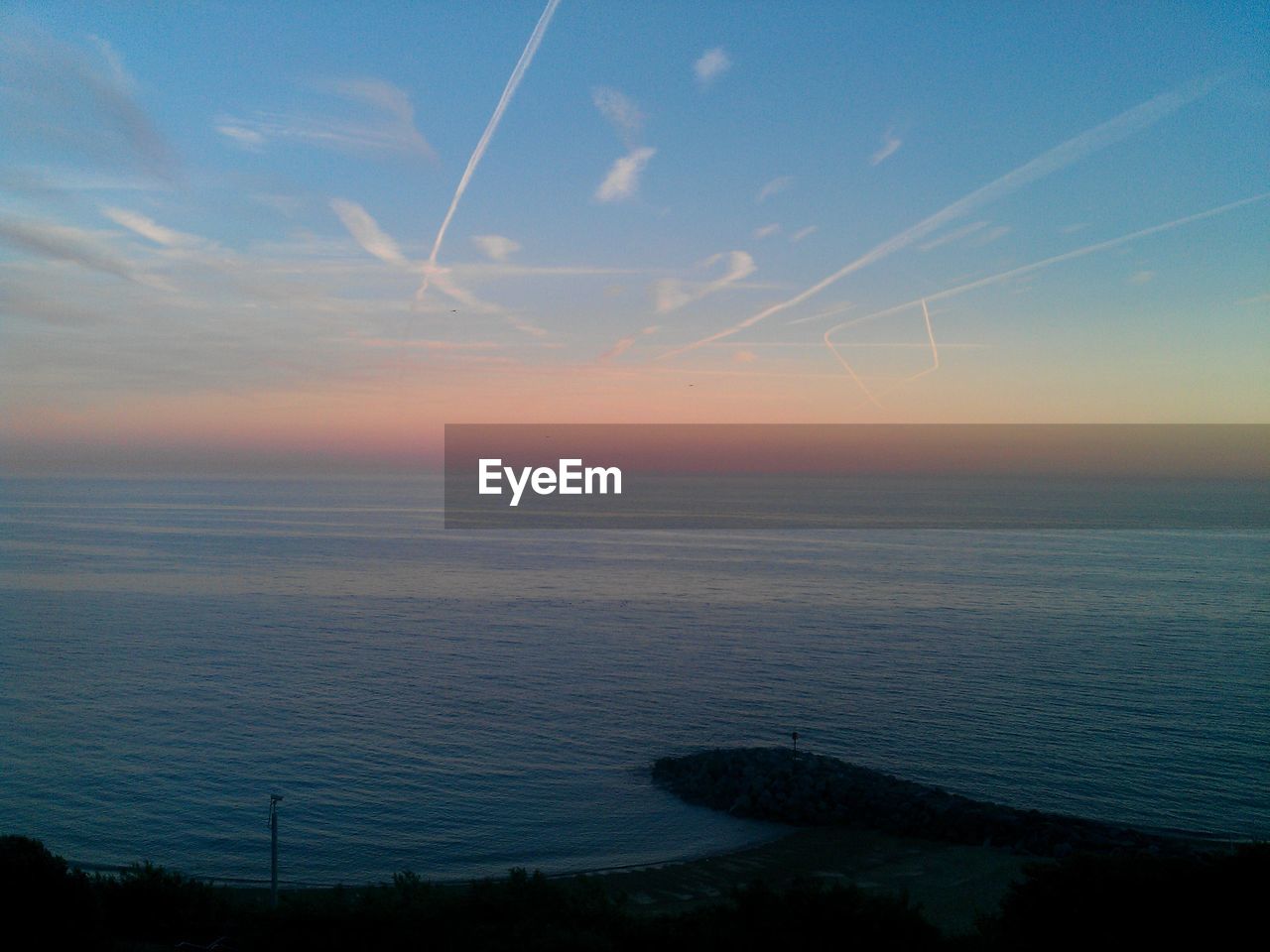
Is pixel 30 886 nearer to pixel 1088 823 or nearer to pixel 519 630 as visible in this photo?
pixel 1088 823

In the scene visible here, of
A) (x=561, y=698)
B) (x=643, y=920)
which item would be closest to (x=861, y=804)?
(x=643, y=920)

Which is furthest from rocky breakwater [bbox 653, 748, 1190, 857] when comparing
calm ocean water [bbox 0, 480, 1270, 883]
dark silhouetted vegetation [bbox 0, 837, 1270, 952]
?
dark silhouetted vegetation [bbox 0, 837, 1270, 952]

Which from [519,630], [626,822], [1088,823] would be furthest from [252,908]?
[519,630]

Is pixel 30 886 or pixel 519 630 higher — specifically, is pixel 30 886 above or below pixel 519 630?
above

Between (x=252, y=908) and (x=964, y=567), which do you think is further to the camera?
(x=964, y=567)

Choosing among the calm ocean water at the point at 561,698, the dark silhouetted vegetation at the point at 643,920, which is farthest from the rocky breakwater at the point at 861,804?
the dark silhouetted vegetation at the point at 643,920

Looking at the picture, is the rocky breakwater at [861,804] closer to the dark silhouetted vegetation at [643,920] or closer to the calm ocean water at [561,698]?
the calm ocean water at [561,698]

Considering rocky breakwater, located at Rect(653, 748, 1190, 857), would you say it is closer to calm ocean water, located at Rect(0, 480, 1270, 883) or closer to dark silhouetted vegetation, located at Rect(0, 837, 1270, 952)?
calm ocean water, located at Rect(0, 480, 1270, 883)
